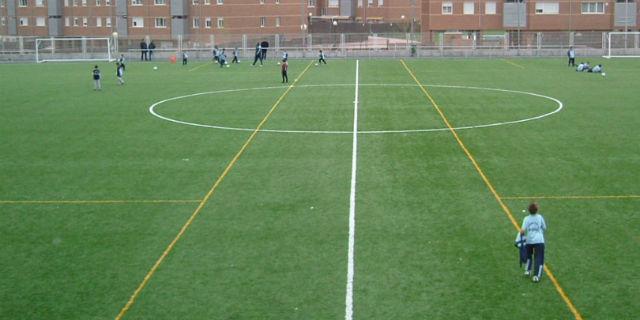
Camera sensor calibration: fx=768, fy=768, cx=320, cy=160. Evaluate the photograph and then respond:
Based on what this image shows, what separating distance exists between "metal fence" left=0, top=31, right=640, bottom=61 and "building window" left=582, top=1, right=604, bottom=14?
11949 millimetres

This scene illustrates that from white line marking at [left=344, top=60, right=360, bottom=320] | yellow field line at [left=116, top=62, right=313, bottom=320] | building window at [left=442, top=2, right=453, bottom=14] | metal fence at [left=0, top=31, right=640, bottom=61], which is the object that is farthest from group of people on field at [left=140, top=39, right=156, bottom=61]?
white line marking at [left=344, top=60, right=360, bottom=320]

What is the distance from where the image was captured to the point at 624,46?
79.7 m

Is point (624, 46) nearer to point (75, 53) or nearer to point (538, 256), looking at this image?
point (75, 53)

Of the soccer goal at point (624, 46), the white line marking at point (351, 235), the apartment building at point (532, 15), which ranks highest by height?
the apartment building at point (532, 15)

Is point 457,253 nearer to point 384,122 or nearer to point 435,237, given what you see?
point 435,237

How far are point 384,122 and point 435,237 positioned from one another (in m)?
15.4

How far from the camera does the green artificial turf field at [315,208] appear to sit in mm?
13164

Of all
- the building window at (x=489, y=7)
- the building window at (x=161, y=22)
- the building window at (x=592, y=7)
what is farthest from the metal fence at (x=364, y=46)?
the building window at (x=161, y=22)

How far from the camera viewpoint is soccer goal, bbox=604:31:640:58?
245 feet

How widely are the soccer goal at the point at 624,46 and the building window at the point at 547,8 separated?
13.3 metres

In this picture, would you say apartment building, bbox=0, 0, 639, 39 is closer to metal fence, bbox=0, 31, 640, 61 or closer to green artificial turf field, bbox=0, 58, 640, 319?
metal fence, bbox=0, 31, 640, 61

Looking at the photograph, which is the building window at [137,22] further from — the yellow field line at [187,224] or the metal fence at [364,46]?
the yellow field line at [187,224]

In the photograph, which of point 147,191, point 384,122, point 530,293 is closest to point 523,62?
point 384,122

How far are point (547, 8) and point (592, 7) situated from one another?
5.36 m
